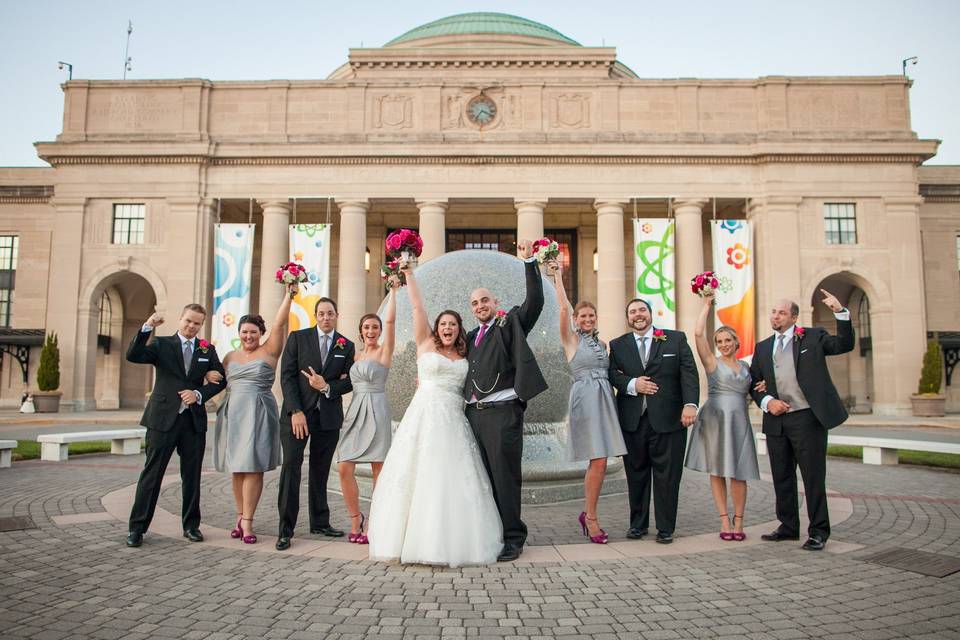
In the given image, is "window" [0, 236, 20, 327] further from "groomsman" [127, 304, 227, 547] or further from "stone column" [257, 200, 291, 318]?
"groomsman" [127, 304, 227, 547]

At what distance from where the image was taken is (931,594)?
497cm

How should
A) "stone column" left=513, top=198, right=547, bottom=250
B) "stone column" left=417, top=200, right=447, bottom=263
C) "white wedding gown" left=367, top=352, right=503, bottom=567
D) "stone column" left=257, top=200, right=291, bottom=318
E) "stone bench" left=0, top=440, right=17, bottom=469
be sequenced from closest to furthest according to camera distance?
"white wedding gown" left=367, top=352, right=503, bottom=567, "stone bench" left=0, top=440, right=17, bottom=469, "stone column" left=417, top=200, right=447, bottom=263, "stone column" left=513, top=198, right=547, bottom=250, "stone column" left=257, top=200, right=291, bottom=318

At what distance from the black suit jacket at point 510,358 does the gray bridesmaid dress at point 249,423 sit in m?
2.25

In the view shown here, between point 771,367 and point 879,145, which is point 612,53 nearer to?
point 879,145

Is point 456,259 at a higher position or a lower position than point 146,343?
higher

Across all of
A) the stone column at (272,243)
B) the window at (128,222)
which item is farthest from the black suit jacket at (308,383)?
the window at (128,222)

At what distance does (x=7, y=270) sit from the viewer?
4012cm

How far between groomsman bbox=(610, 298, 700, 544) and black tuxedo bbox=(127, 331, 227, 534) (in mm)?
4430

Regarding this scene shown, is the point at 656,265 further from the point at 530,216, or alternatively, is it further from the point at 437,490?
the point at 437,490

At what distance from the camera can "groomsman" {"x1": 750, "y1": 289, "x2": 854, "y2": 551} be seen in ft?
21.7

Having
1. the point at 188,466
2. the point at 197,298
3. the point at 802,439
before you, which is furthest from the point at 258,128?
the point at 802,439

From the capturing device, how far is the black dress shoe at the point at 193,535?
672cm

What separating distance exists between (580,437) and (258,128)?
34092 millimetres

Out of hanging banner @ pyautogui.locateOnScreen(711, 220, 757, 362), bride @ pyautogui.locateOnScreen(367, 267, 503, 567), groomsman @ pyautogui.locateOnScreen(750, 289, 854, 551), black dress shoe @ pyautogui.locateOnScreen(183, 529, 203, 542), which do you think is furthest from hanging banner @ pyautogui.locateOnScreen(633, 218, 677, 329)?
black dress shoe @ pyautogui.locateOnScreen(183, 529, 203, 542)
